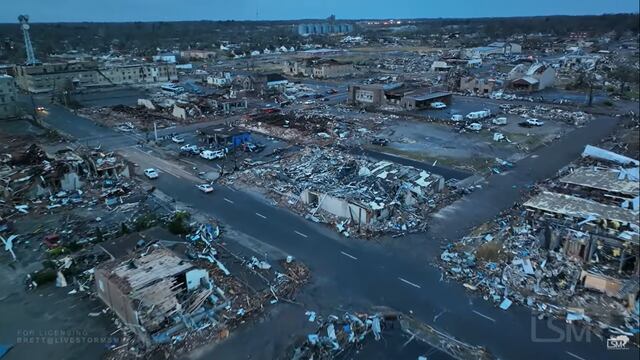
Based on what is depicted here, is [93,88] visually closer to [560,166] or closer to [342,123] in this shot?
[342,123]

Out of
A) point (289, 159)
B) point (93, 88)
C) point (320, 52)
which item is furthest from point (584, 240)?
point (320, 52)

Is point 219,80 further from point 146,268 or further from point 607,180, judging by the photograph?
point 607,180

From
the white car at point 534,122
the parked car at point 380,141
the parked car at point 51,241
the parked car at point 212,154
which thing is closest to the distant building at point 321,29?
the white car at point 534,122

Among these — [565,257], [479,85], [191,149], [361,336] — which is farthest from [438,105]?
[361,336]

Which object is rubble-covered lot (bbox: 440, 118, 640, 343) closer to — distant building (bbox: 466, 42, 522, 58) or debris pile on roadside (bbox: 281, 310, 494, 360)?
debris pile on roadside (bbox: 281, 310, 494, 360)

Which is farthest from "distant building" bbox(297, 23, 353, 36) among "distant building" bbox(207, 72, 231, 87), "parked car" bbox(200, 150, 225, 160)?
"parked car" bbox(200, 150, 225, 160)

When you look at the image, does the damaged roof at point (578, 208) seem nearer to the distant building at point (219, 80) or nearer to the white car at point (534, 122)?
the white car at point (534, 122)
